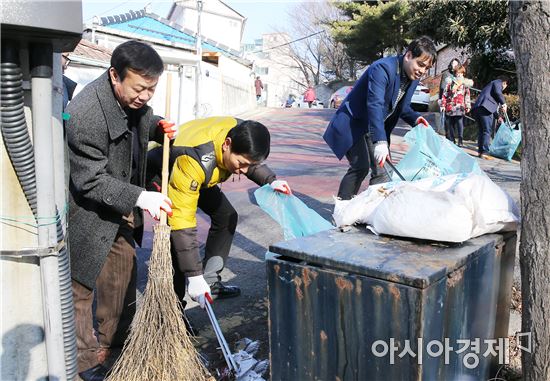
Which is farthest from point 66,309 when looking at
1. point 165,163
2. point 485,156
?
point 485,156

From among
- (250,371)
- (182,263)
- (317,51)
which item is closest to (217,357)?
(250,371)

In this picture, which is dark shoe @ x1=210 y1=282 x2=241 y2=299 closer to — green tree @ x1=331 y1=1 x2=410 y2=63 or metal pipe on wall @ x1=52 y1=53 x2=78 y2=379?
metal pipe on wall @ x1=52 y1=53 x2=78 y2=379

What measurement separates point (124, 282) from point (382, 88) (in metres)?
2.29

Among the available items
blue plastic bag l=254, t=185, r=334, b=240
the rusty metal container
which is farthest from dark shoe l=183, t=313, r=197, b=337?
the rusty metal container

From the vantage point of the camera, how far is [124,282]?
2.67m

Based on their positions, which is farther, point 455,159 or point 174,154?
point 455,159

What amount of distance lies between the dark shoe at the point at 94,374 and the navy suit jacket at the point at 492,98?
26.1 ft

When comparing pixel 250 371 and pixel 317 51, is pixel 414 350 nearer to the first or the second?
pixel 250 371

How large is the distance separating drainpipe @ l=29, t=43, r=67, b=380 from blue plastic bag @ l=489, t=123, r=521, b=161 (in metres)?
8.22

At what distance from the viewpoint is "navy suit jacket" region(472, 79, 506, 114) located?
862 centimetres

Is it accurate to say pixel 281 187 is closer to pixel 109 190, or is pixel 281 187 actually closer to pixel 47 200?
pixel 109 190

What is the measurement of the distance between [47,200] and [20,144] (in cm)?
23

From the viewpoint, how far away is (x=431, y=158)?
3.31 meters

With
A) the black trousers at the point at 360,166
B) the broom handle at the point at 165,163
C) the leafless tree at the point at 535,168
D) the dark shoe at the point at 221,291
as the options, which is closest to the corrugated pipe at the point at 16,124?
the broom handle at the point at 165,163
